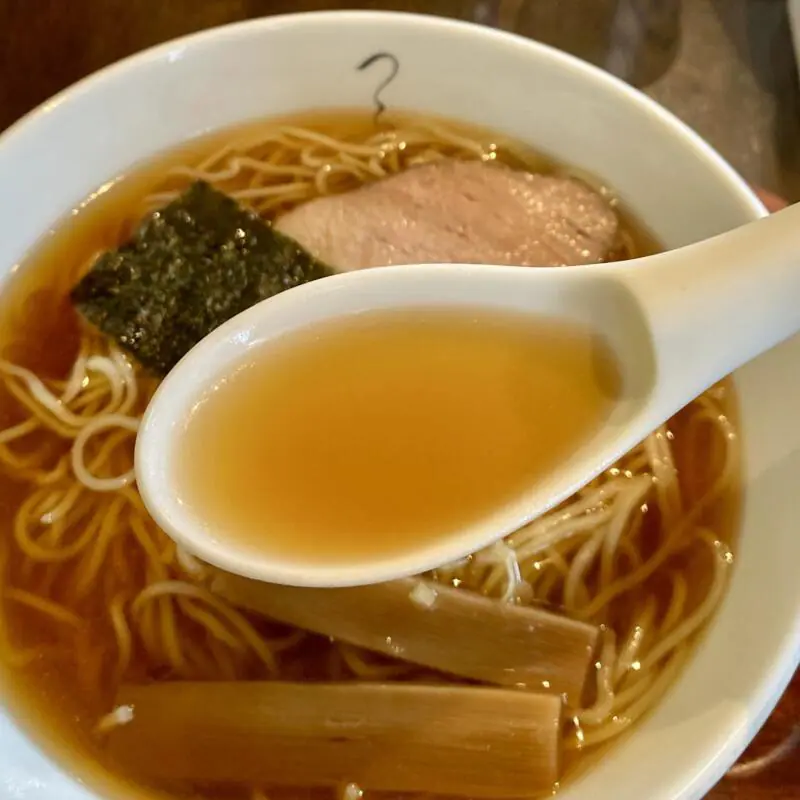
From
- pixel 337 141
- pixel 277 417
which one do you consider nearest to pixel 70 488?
pixel 277 417

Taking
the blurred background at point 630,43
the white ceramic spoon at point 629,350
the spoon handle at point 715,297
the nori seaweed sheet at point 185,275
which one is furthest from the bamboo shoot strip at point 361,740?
the blurred background at point 630,43

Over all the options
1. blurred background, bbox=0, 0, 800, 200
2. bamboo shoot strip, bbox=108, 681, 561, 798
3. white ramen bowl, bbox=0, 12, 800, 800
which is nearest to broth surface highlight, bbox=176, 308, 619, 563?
bamboo shoot strip, bbox=108, 681, 561, 798

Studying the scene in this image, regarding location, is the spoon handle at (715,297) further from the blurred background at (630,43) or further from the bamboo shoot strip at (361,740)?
the blurred background at (630,43)

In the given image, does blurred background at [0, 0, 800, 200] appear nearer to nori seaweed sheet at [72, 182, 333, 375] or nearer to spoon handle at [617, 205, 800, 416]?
nori seaweed sheet at [72, 182, 333, 375]

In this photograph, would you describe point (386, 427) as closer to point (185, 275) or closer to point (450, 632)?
point (450, 632)

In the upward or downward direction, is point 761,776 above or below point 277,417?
below

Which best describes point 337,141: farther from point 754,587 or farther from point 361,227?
point 754,587

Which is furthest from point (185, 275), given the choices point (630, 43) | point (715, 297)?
point (630, 43)
